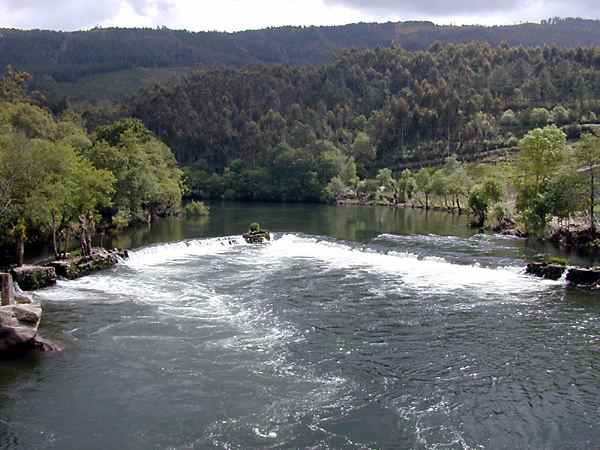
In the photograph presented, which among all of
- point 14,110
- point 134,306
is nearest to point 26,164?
point 134,306

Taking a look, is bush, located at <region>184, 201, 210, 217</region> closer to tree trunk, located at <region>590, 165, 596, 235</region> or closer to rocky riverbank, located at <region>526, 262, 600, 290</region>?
tree trunk, located at <region>590, 165, 596, 235</region>

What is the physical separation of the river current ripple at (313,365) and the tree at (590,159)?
55.4 feet

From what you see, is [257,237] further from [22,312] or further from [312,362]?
[312,362]

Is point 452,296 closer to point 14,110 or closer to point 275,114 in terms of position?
point 14,110

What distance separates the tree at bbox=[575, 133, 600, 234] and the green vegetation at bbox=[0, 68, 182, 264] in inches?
1795

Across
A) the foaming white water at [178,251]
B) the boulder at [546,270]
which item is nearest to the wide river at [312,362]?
the boulder at [546,270]

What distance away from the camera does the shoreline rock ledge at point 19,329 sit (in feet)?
89.8

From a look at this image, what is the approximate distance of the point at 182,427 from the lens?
69.2 ft

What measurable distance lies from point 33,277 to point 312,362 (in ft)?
74.4

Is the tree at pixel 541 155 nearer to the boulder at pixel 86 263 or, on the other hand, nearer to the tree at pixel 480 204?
the tree at pixel 480 204

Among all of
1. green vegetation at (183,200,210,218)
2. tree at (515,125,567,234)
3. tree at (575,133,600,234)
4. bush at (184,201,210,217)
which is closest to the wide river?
tree at (575,133,600,234)

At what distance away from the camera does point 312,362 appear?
89.4 feet

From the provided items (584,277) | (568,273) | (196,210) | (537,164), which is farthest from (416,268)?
(196,210)

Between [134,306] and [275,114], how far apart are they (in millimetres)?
163056
